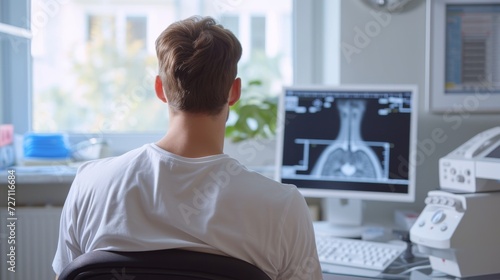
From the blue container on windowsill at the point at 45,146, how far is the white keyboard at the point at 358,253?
127 cm

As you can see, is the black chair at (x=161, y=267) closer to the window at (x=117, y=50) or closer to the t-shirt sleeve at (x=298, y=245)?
the t-shirt sleeve at (x=298, y=245)

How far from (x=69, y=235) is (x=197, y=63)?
17.6 inches

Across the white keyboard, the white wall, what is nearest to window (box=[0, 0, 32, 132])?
the white wall

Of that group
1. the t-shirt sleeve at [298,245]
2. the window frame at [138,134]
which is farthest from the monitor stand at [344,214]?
the t-shirt sleeve at [298,245]

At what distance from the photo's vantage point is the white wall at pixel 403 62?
235 centimetres

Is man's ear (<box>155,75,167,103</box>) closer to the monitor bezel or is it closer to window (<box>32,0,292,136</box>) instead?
the monitor bezel

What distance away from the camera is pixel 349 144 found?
85.2 inches

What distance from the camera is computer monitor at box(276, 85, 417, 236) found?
212cm

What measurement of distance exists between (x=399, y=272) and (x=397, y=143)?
0.55 meters

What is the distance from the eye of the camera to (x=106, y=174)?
122cm

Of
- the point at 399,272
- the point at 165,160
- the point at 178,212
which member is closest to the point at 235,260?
the point at 178,212

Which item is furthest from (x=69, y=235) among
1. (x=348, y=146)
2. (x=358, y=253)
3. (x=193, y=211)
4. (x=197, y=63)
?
(x=348, y=146)

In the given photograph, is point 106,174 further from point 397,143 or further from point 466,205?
point 397,143

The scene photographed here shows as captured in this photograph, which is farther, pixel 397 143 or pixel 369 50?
pixel 369 50
